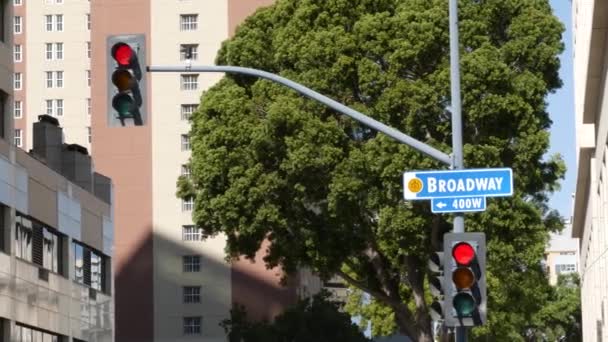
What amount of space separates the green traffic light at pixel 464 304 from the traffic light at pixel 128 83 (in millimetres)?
4730

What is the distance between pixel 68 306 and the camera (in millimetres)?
61219

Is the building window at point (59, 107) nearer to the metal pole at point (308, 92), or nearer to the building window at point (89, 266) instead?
the building window at point (89, 266)

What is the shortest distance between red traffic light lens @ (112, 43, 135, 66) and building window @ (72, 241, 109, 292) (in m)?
42.1

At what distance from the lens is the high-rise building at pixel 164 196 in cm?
10712

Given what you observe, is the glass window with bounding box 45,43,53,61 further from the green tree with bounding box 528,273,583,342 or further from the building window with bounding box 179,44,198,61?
the green tree with bounding box 528,273,583,342

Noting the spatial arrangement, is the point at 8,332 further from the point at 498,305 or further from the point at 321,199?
the point at 498,305

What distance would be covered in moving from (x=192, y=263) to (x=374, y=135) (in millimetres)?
61262

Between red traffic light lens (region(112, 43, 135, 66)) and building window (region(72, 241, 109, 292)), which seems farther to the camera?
building window (region(72, 241, 109, 292))

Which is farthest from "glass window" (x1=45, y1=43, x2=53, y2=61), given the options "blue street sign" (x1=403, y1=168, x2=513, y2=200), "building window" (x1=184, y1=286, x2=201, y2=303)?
"blue street sign" (x1=403, y1=168, x2=513, y2=200)

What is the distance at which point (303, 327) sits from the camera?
88.6 m

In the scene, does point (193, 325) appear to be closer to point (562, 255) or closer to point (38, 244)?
point (38, 244)

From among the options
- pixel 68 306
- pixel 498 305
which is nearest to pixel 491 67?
pixel 498 305

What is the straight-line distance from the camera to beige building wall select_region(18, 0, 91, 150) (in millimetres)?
118062

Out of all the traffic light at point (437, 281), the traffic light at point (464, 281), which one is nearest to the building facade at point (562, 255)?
the traffic light at point (437, 281)
